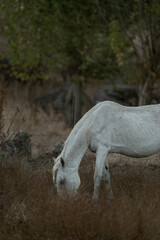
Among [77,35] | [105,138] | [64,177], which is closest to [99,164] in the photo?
[105,138]

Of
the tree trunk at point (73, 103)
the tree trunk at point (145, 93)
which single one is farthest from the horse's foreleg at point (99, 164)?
the tree trunk at point (73, 103)

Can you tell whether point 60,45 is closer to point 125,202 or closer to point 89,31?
point 89,31

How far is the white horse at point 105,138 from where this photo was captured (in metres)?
5.65

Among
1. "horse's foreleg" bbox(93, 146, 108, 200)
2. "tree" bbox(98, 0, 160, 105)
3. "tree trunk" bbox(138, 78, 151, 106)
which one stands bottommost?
"horse's foreleg" bbox(93, 146, 108, 200)

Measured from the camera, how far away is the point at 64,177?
18.4 feet

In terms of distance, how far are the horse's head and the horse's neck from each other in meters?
0.09

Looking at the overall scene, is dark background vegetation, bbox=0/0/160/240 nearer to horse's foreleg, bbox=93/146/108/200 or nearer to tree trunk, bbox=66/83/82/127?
tree trunk, bbox=66/83/82/127

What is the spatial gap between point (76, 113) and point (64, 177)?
7100 millimetres

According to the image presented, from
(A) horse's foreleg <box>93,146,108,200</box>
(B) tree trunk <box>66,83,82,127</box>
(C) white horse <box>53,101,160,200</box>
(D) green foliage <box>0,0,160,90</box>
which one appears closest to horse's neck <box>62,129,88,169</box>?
(C) white horse <box>53,101,160,200</box>

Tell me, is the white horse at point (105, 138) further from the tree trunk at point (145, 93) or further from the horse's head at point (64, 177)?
the tree trunk at point (145, 93)

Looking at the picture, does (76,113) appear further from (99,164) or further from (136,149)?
(99,164)

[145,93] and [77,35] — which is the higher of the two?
[77,35]

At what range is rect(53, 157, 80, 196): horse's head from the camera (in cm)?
554

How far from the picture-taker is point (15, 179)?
19.6 ft
